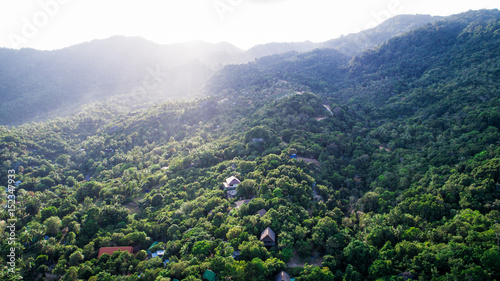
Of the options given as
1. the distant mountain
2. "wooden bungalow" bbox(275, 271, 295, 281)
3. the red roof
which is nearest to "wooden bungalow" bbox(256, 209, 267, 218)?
"wooden bungalow" bbox(275, 271, 295, 281)

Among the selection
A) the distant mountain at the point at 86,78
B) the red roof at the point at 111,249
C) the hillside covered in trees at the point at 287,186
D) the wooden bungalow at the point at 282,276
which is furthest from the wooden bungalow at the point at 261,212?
the distant mountain at the point at 86,78

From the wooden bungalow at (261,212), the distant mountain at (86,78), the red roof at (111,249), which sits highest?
the distant mountain at (86,78)

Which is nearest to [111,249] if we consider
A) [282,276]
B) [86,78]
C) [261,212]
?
[261,212]

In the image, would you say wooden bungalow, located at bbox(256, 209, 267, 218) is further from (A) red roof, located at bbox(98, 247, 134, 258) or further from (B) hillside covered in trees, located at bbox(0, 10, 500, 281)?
(A) red roof, located at bbox(98, 247, 134, 258)

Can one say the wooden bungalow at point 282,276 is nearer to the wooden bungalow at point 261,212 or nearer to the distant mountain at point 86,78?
the wooden bungalow at point 261,212

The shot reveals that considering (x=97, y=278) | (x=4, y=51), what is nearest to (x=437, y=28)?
(x=97, y=278)
